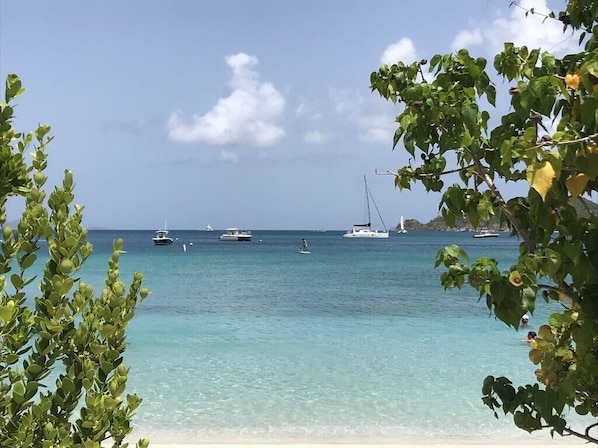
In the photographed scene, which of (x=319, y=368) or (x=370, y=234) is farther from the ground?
(x=370, y=234)

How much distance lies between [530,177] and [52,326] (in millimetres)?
1592

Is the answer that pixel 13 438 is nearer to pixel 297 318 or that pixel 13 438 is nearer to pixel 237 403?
pixel 237 403

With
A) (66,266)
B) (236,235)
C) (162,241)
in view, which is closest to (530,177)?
(66,266)

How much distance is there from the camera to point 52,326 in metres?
1.95

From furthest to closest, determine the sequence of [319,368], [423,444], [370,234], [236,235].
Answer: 1. [370,234]
2. [236,235]
3. [319,368]
4. [423,444]

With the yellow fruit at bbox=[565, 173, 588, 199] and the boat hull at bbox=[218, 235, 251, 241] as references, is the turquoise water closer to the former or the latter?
the yellow fruit at bbox=[565, 173, 588, 199]

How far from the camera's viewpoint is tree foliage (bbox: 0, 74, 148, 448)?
1.95 m

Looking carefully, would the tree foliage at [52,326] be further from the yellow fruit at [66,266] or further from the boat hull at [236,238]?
the boat hull at [236,238]

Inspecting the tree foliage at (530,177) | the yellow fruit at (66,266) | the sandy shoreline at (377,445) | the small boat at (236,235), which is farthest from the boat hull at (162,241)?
the tree foliage at (530,177)

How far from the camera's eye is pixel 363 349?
44.3 ft

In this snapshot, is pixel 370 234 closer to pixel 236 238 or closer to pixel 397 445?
pixel 236 238

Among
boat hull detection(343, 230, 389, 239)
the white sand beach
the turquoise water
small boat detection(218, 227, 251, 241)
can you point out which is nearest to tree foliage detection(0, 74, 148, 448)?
the turquoise water

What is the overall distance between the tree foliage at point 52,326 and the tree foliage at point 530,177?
123 cm

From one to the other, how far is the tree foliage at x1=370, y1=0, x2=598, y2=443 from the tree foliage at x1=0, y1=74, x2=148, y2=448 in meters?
1.23
